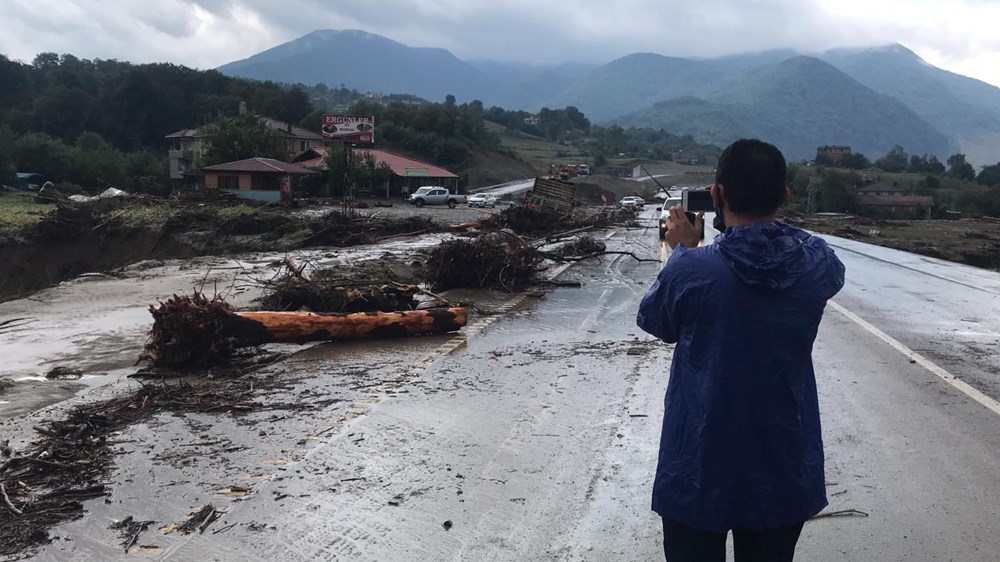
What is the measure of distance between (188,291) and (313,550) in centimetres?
1252

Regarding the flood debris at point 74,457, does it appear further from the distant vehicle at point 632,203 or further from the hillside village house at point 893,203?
the hillside village house at point 893,203

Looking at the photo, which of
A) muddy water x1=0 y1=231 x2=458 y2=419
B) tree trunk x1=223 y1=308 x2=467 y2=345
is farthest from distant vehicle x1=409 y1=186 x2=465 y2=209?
tree trunk x1=223 y1=308 x2=467 y2=345

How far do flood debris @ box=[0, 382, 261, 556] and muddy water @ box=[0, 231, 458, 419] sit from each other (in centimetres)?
104

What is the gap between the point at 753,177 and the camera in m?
2.50

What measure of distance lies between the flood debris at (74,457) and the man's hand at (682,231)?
3361mm

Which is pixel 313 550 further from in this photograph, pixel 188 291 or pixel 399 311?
pixel 188 291

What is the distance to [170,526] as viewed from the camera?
4352mm

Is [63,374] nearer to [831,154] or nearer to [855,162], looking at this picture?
[855,162]

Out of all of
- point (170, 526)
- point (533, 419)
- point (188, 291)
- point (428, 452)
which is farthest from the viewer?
point (188, 291)

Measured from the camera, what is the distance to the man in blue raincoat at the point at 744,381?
2367 millimetres

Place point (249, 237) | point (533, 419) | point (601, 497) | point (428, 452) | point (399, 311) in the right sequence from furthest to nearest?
point (249, 237)
point (399, 311)
point (533, 419)
point (428, 452)
point (601, 497)

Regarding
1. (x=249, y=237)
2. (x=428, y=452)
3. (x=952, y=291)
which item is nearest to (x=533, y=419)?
(x=428, y=452)

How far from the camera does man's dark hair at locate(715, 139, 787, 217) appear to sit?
249 centimetres

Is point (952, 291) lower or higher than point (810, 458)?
lower
